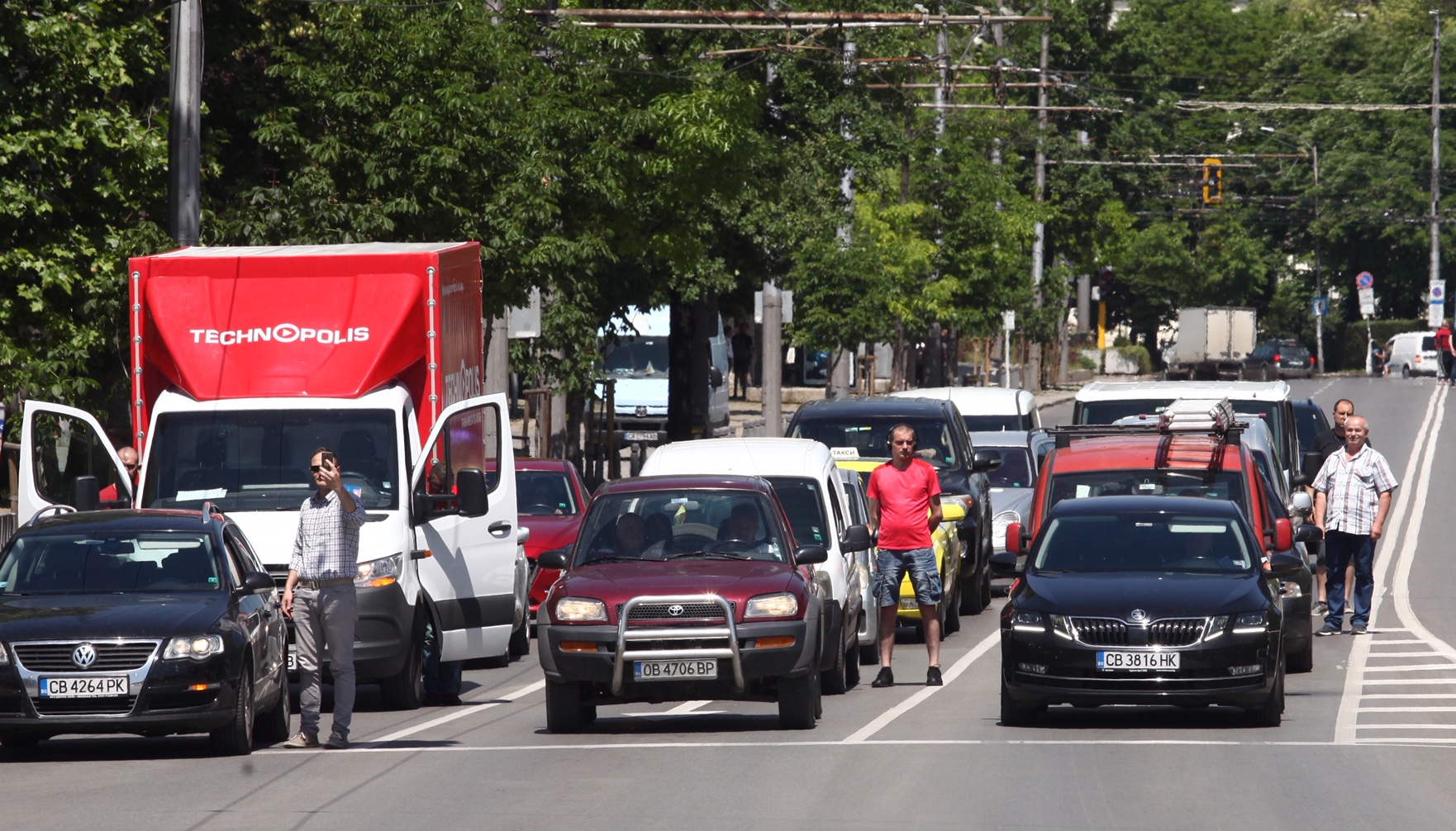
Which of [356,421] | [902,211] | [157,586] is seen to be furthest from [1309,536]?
[902,211]

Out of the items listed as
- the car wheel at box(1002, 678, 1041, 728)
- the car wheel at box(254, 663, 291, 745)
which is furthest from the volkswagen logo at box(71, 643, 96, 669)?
the car wheel at box(1002, 678, 1041, 728)

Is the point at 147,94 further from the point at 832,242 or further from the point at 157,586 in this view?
the point at 832,242

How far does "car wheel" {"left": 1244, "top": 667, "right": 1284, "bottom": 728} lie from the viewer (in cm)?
1341

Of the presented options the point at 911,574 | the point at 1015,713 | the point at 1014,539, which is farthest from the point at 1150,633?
the point at 911,574

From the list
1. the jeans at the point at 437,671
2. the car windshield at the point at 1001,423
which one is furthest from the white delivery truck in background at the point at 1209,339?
the jeans at the point at 437,671

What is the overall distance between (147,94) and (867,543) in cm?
1293

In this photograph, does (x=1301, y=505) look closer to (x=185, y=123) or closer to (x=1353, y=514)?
(x=1353, y=514)

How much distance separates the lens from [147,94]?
2467 centimetres

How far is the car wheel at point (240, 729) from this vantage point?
12.7 meters

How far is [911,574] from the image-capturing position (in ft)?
53.6

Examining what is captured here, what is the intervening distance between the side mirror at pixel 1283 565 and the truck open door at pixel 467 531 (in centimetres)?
509

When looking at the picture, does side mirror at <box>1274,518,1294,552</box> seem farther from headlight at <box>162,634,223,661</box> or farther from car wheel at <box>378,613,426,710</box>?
headlight at <box>162,634,223,661</box>

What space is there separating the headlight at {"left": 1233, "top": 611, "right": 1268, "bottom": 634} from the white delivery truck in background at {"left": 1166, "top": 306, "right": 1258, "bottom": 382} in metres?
67.6

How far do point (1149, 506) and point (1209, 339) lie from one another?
6846cm
